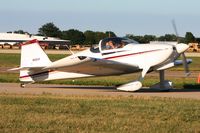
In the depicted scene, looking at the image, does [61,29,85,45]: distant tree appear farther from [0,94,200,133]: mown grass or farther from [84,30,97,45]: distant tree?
[0,94,200,133]: mown grass

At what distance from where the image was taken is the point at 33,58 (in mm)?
21844

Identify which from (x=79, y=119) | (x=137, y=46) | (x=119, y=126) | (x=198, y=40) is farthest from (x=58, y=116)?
(x=198, y=40)

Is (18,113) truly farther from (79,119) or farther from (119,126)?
(119,126)

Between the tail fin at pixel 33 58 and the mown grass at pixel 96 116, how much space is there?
7.42 meters

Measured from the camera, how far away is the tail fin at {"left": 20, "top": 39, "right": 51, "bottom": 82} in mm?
21781

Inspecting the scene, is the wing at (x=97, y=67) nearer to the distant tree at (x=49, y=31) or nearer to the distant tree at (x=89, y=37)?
the distant tree at (x=89, y=37)

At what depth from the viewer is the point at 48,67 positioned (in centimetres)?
2120

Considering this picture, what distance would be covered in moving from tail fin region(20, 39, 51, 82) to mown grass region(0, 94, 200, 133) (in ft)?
24.3

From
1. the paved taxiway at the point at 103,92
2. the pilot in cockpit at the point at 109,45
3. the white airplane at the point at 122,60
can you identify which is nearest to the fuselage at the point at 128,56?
the white airplane at the point at 122,60

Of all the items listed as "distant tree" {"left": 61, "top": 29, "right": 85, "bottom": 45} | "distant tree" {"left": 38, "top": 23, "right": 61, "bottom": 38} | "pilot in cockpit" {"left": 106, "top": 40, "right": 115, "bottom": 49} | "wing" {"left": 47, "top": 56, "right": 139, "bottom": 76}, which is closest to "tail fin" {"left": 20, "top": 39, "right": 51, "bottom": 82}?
"wing" {"left": 47, "top": 56, "right": 139, "bottom": 76}

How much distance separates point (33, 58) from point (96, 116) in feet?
36.7

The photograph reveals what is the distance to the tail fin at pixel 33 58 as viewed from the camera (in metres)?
21.8

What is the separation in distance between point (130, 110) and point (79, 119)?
2082mm

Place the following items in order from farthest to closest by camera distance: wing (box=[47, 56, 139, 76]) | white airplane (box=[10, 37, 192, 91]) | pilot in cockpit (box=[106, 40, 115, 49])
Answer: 1. pilot in cockpit (box=[106, 40, 115, 49])
2. white airplane (box=[10, 37, 192, 91])
3. wing (box=[47, 56, 139, 76])
